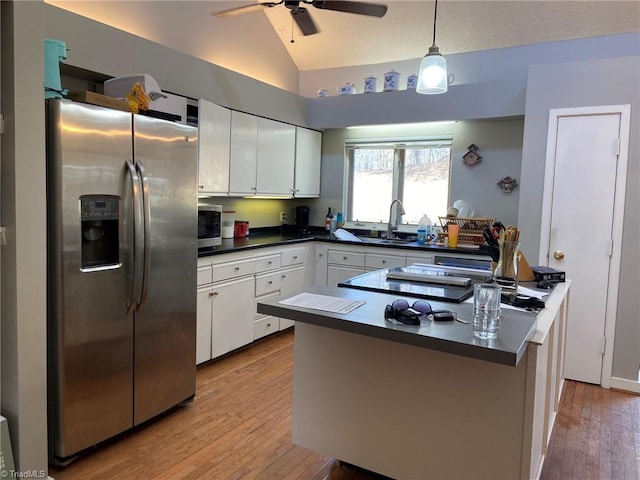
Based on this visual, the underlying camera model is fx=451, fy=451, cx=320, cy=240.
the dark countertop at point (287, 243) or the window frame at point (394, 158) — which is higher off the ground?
the window frame at point (394, 158)

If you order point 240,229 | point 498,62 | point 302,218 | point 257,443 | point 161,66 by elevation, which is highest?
point 498,62

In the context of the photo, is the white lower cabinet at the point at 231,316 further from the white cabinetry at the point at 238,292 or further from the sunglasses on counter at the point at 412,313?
the sunglasses on counter at the point at 412,313

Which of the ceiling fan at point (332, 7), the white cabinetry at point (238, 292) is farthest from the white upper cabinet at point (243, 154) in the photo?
the ceiling fan at point (332, 7)

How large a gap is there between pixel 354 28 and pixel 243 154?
1.79 metres

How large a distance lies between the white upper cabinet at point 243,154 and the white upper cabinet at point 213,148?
0.07 meters

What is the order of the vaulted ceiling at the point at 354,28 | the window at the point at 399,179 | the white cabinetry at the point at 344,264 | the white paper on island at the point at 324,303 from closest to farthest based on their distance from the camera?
Answer: the white paper on island at the point at 324,303
the vaulted ceiling at the point at 354,28
the white cabinetry at the point at 344,264
the window at the point at 399,179

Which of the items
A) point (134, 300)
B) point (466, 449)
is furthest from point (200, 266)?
point (466, 449)

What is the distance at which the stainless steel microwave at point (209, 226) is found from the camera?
3500 millimetres

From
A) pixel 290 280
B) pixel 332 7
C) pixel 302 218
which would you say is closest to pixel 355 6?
pixel 332 7

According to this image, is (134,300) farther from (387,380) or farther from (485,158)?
(485,158)

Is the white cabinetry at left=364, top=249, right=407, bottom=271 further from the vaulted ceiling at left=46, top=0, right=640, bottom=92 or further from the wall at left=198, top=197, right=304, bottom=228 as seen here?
the vaulted ceiling at left=46, top=0, right=640, bottom=92

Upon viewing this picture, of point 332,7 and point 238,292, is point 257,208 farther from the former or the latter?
point 332,7

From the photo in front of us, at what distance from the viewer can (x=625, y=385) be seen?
329cm

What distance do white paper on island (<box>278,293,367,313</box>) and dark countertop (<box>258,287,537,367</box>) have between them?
0.11ft
